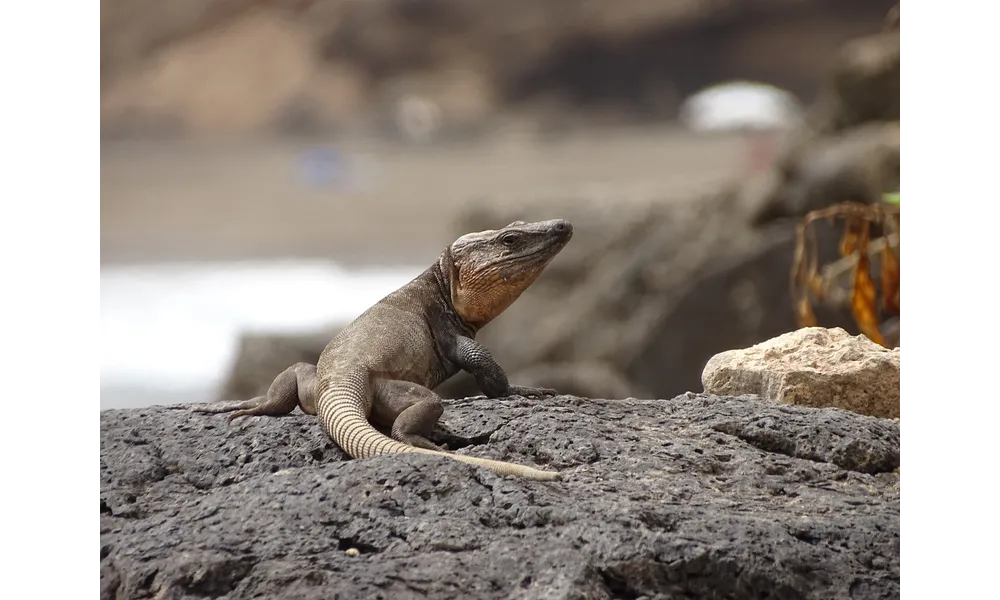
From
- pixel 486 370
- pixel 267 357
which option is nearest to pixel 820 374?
pixel 486 370

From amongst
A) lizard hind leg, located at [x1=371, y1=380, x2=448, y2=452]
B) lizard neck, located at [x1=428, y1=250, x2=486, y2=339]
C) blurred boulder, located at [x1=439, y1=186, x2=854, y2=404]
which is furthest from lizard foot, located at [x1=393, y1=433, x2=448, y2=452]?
blurred boulder, located at [x1=439, y1=186, x2=854, y2=404]

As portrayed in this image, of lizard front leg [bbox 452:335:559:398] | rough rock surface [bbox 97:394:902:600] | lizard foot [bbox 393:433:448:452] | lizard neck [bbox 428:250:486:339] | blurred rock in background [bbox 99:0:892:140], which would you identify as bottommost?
rough rock surface [bbox 97:394:902:600]

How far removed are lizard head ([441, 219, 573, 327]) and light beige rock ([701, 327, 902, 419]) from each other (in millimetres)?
673

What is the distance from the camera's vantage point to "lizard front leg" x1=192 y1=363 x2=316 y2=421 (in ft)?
8.90

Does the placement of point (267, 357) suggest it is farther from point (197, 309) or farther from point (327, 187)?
point (197, 309)

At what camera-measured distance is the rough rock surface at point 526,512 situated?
1722 millimetres

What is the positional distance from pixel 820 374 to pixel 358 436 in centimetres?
140

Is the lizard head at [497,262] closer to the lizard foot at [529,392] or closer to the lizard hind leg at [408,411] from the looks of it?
the lizard foot at [529,392]

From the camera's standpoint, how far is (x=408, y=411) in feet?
8.05

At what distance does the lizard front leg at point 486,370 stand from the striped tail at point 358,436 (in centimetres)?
48

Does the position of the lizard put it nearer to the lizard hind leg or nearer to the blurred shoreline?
the lizard hind leg

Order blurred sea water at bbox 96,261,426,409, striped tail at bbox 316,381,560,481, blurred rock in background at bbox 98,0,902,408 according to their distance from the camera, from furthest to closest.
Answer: blurred rock in background at bbox 98,0,902,408 < blurred sea water at bbox 96,261,426,409 < striped tail at bbox 316,381,560,481

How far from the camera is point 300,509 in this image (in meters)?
1.93
